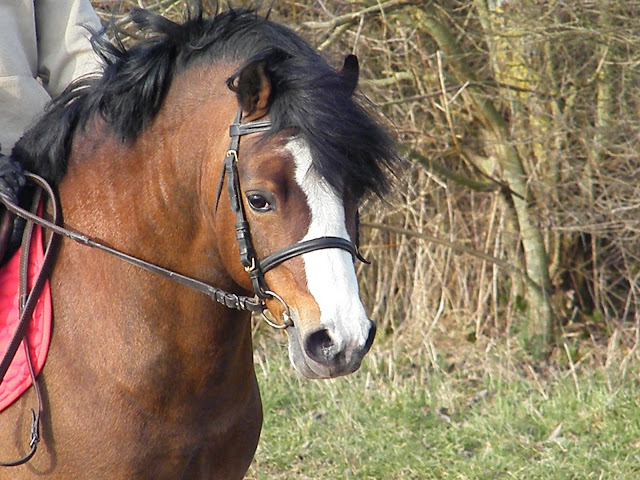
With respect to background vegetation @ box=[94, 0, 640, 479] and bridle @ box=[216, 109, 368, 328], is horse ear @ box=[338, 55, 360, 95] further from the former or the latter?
background vegetation @ box=[94, 0, 640, 479]

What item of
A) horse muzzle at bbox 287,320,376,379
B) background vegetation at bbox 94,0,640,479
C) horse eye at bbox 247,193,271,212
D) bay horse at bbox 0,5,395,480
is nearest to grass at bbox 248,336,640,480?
background vegetation at bbox 94,0,640,479

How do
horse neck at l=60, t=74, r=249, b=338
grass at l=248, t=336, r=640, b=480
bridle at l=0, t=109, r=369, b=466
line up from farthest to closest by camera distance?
1. grass at l=248, t=336, r=640, b=480
2. horse neck at l=60, t=74, r=249, b=338
3. bridle at l=0, t=109, r=369, b=466

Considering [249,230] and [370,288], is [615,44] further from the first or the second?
[249,230]

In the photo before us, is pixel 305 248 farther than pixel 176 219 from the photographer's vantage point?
No

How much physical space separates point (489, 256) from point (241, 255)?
185 inches

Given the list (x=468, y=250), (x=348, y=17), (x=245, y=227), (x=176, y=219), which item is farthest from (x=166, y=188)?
(x=468, y=250)

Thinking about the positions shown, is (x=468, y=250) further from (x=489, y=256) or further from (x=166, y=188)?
(x=166, y=188)

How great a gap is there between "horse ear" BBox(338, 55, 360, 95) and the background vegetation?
276 cm

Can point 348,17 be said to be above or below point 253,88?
above

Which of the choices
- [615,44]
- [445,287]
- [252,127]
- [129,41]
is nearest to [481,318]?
[445,287]

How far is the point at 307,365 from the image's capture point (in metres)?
2.12

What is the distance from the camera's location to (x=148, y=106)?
238cm

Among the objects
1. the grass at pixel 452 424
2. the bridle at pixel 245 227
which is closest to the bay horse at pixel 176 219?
the bridle at pixel 245 227

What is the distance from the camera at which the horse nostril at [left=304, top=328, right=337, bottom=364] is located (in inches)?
80.4
